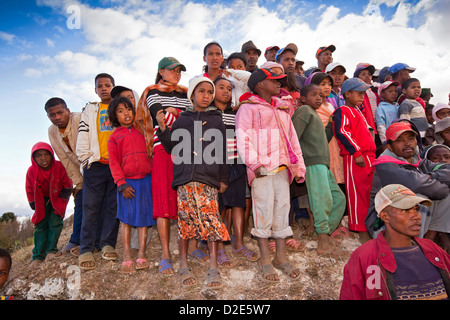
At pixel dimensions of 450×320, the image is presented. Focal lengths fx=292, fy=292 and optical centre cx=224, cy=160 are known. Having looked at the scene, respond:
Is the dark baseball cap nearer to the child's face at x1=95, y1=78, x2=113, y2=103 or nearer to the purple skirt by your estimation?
the purple skirt

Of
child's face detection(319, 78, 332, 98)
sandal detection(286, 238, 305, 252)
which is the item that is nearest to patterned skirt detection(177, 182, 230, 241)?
sandal detection(286, 238, 305, 252)

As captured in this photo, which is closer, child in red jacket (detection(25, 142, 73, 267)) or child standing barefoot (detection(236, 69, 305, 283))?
child standing barefoot (detection(236, 69, 305, 283))

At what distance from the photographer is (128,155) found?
3.94m

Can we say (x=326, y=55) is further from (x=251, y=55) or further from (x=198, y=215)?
(x=198, y=215)

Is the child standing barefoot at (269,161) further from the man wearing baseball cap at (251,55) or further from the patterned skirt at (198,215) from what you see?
the man wearing baseball cap at (251,55)

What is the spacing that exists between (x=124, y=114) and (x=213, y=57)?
5.78 feet

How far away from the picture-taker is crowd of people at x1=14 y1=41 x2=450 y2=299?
3.42 meters

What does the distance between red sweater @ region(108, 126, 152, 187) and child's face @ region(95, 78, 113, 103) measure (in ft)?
3.30

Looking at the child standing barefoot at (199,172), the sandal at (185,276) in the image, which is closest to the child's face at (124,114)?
the child standing barefoot at (199,172)

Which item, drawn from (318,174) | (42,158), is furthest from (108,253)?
(318,174)

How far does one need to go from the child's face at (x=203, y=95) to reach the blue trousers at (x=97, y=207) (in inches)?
68.8
